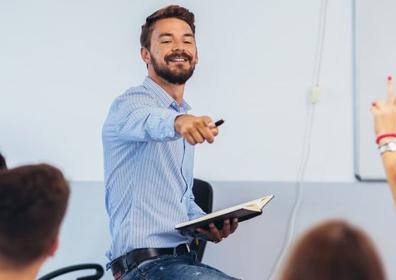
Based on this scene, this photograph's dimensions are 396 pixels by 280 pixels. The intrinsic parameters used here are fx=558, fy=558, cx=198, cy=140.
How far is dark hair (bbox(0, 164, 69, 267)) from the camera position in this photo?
1.09 metres

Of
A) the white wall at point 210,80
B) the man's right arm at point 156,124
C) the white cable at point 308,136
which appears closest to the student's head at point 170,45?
the man's right arm at point 156,124

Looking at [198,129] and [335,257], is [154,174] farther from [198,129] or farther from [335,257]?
[335,257]

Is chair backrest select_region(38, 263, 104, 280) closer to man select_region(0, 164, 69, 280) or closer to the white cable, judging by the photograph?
the white cable

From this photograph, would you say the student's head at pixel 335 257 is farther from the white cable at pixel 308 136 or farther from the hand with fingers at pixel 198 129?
the white cable at pixel 308 136

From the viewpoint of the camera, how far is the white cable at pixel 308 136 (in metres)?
2.55

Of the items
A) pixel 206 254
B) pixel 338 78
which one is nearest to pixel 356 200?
pixel 338 78

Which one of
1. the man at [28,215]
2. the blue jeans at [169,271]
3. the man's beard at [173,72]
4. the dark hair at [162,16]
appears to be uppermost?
the dark hair at [162,16]

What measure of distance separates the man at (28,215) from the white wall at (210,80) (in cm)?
156

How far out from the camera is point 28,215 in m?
1.10

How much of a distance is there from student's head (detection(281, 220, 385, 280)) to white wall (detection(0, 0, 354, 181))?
1886 millimetres

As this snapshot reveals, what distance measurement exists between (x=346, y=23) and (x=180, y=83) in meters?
0.99

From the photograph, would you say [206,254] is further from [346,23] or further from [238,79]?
[346,23]

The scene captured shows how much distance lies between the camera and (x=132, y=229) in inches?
69.4

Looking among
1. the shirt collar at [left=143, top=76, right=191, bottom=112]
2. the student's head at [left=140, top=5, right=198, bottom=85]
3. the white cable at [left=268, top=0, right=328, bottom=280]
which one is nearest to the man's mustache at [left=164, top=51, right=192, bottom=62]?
the student's head at [left=140, top=5, right=198, bottom=85]
